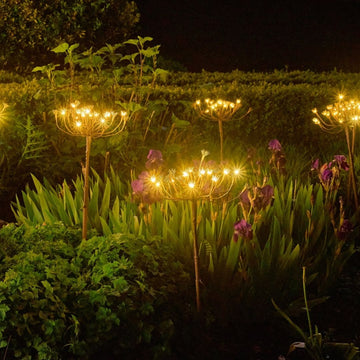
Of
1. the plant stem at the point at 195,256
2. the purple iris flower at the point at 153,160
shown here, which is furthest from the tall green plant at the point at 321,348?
the purple iris flower at the point at 153,160

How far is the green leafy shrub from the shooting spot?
2.43 meters

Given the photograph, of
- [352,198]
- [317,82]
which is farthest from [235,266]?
[317,82]

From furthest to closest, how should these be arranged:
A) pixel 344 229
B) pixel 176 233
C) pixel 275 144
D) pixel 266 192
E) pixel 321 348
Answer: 1. pixel 275 144
2. pixel 176 233
3. pixel 344 229
4. pixel 266 192
5. pixel 321 348

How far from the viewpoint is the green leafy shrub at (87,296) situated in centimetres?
243

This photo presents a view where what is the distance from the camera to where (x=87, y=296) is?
256 centimetres

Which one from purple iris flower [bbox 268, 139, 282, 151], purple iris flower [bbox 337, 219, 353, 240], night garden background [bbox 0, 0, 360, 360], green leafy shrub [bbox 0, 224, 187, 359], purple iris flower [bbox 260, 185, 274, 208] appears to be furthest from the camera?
purple iris flower [bbox 268, 139, 282, 151]

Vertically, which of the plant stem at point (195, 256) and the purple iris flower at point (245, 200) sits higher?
the purple iris flower at point (245, 200)

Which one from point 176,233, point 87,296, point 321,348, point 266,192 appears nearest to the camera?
point 87,296

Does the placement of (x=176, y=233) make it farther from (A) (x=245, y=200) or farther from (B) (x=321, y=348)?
(B) (x=321, y=348)

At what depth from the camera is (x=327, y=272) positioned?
322 centimetres

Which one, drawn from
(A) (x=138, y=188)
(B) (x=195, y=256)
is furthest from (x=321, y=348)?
(A) (x=138, y=188)

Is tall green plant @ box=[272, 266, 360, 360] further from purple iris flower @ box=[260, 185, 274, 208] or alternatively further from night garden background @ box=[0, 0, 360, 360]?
purple iris flower @ box=[260, 185, 274, 208]

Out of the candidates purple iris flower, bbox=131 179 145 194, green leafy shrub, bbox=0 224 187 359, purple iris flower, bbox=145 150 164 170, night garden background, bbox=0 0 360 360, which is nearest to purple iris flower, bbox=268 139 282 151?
night garden background, bbox=0 0 360 360

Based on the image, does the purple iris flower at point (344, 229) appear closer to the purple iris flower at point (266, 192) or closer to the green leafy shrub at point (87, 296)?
the purple iris flower at point (266, 192)
